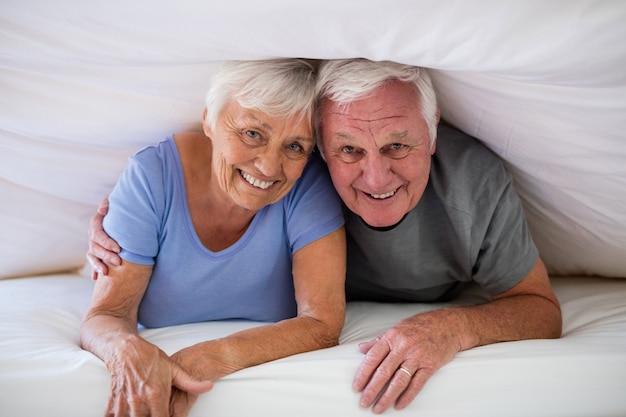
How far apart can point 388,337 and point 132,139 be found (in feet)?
2.84

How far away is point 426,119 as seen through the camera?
1.62m

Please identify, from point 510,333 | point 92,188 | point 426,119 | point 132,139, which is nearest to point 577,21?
point 426,119

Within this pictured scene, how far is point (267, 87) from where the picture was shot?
1566mm

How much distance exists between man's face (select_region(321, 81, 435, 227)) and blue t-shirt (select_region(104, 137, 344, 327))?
0.35 ft

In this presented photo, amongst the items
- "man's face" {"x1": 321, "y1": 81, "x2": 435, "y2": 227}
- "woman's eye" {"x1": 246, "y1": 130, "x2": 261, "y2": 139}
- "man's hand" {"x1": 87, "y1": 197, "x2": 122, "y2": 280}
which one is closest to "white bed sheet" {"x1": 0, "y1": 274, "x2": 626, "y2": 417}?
"man's hand" {"x1": 87, "y1": 197, "x2": 122, "y2": 280}

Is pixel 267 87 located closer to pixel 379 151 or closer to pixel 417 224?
pixel 379 151

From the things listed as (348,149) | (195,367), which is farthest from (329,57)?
(195,367)

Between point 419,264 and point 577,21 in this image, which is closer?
point 577,21

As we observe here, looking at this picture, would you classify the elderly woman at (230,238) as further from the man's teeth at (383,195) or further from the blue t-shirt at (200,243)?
the man's teeth at (383,195)

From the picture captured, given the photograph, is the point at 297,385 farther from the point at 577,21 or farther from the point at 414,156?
the point at 577,21

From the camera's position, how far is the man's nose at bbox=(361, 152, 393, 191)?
62.6 inches

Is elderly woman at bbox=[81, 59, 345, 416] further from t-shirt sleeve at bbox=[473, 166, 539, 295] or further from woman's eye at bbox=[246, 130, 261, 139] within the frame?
t-shirt sleeve at bbox=[473, 166, 539, 295]

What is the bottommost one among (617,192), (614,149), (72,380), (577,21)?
(72,380)

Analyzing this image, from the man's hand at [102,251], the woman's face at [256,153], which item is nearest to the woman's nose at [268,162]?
the woman's face at [256,153]
